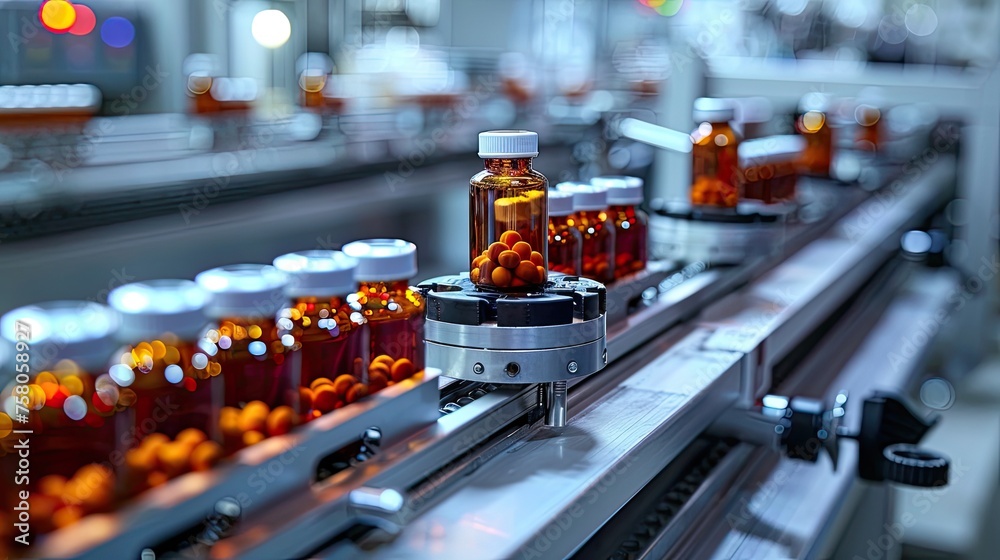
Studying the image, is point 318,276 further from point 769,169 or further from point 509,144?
point 769,169

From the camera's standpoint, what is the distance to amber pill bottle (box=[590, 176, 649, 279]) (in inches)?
51.8

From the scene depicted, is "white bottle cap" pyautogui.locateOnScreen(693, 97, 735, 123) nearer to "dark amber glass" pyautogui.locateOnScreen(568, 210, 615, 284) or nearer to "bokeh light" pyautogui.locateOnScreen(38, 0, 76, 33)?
"dark amber glass" pyautogui.locateOnScreen(568, 210, 615, 284)

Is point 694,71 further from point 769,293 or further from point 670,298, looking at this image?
point 670,298

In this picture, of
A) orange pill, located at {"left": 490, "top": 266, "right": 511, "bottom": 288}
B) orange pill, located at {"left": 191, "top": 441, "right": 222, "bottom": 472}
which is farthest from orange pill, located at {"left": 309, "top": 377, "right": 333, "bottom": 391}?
orange pill, located at {"left": 490, "top": 266, "right": 511, "bottom": 288}

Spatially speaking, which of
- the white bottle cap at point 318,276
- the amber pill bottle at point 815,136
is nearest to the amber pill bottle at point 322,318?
the white bottle cap at point 318,276

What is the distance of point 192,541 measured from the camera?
0.63m

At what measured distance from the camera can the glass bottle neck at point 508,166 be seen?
977mm

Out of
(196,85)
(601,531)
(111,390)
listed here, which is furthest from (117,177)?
(111,390)

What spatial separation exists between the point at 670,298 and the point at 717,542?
1.36 feet

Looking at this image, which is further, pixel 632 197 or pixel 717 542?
pixel 632 197

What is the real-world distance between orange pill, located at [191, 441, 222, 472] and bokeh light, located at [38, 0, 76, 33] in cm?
377

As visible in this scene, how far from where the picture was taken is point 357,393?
0.79 metres

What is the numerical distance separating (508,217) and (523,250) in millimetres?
54

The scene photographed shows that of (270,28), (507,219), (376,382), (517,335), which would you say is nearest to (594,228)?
(507,219)
